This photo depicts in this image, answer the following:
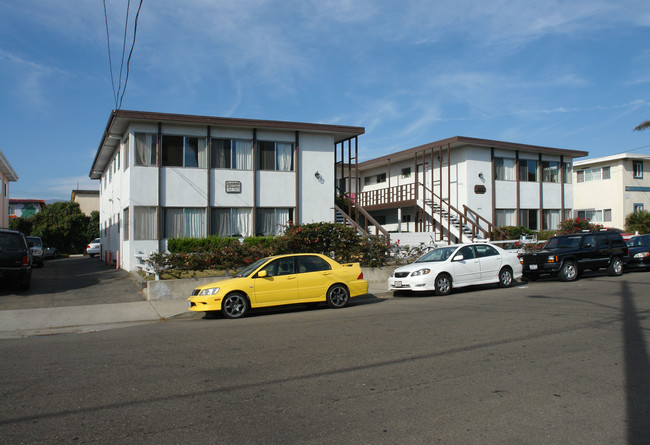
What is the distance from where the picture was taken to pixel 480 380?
598 cm

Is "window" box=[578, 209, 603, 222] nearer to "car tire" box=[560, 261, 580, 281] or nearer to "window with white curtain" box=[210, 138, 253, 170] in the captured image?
"car tire" box=[560, 261, 580, 281]

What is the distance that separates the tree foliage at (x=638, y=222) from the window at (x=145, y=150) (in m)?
31.6

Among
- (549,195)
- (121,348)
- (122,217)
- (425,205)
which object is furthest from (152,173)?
(549,195)

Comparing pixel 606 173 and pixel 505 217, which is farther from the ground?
pixel 606 173

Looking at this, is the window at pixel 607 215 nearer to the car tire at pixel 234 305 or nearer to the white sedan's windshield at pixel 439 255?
the white sedan's windshield at pixel 439 255

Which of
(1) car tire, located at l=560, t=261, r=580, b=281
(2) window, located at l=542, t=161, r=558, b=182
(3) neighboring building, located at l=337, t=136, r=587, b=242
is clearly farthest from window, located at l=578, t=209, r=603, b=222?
(1) car tire, located at l=560, t=261, r=580, b=281

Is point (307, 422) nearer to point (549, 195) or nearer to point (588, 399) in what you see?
point (588, 399)

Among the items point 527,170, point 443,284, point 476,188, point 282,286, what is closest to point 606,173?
point 527,170

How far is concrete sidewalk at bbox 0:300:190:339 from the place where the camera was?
36.0 ft

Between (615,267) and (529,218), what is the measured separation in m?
13.5

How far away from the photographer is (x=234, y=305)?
39.2ft

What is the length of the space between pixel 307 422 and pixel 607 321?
280 inches

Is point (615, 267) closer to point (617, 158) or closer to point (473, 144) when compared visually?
point (473, 144)

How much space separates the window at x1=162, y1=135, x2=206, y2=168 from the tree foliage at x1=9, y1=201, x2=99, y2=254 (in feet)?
106
